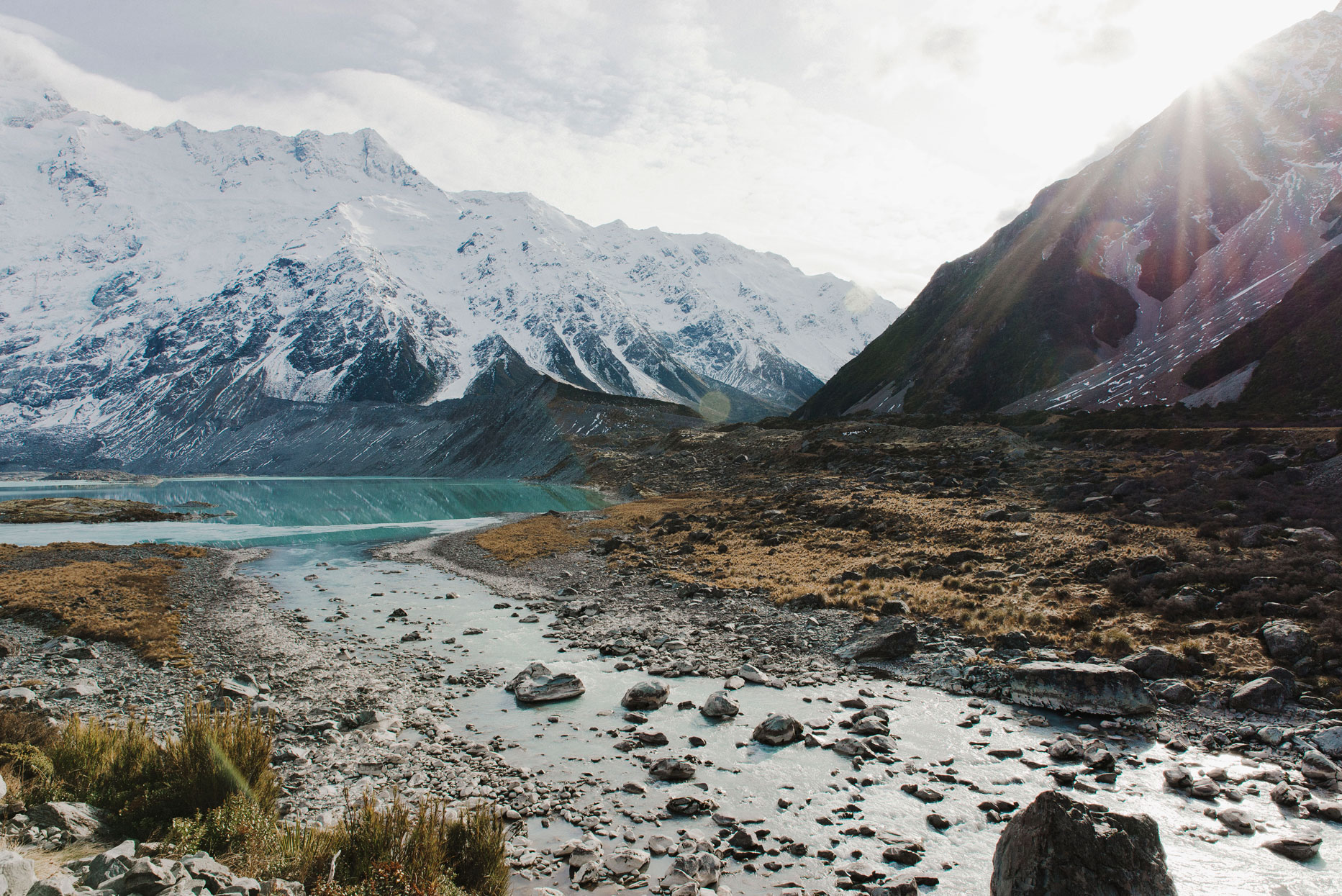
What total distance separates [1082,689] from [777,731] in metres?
8.39

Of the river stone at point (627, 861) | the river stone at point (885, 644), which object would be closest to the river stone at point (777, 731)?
the river stone at point (627, 861)

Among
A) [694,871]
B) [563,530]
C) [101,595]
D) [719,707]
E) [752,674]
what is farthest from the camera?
[563,530]

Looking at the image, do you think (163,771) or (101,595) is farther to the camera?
(101,595)

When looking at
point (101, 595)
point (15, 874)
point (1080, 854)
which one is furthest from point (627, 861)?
point (101, 595)

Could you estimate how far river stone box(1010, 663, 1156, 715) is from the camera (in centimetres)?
1644

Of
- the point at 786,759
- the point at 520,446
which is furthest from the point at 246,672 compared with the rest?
the point at 520,446

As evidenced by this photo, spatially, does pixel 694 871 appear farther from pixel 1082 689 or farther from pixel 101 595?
pixel 101 595

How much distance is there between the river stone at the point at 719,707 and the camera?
681 inches

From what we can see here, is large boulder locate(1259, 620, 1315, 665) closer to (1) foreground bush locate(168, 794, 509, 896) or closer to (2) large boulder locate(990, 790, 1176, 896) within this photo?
(2) large boulder locate(990, 790, 1176, 896)

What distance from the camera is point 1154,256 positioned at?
4894 inches

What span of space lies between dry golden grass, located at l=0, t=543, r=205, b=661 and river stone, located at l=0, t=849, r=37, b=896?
20.0 metres

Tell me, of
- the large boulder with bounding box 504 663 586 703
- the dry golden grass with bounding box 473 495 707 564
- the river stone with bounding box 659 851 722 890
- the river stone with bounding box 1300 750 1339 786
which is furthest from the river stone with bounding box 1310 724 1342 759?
the dry golden grass with bounding box 473 495 707 564

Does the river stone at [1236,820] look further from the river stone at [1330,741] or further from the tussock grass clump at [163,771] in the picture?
the tussock grass clump at [163,771]

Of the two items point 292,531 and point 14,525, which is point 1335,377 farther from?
point 14,525
